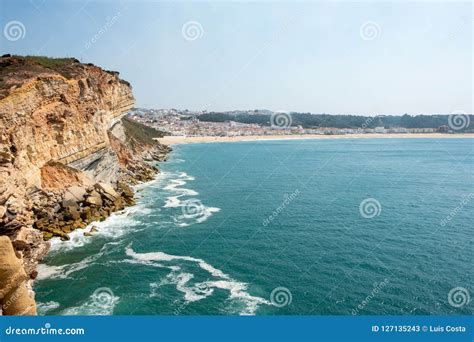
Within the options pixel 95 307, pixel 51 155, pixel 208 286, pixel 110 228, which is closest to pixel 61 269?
pixel 95 307

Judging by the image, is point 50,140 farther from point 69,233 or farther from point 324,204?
point 324,204

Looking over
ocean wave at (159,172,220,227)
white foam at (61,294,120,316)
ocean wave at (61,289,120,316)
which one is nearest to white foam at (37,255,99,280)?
ocean wave at (61,289,120,316)

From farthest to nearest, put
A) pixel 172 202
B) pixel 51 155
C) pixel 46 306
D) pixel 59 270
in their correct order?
pixel 172 202, pixel 51 155, pixel 59 270, pixel 46 306

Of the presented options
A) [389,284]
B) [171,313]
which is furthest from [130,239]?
[389,284]

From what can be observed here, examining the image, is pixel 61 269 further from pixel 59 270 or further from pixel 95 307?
pixel 95 307

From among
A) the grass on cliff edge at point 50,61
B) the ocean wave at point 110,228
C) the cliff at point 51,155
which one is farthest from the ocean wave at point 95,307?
the grass on cliff edge at point 50,61

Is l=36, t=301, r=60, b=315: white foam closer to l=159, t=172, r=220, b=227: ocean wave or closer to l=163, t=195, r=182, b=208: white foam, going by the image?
l=159, t=172, r=220, b=227: ocean wave

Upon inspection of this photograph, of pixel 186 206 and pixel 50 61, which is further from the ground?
pixel 50 61
